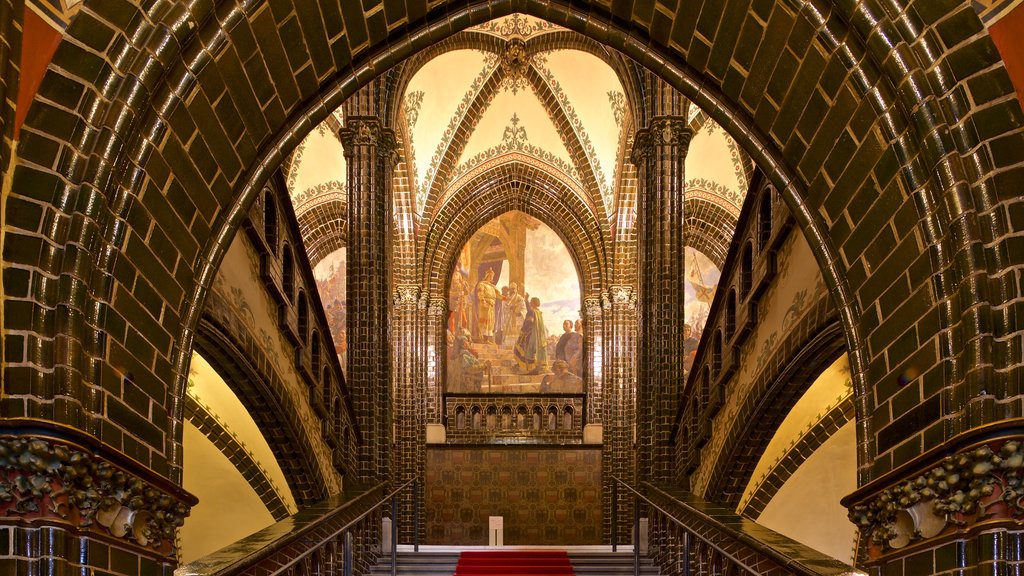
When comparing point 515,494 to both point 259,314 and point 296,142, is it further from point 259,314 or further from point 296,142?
point 296,142

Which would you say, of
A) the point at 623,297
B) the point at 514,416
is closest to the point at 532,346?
the point at 514,416

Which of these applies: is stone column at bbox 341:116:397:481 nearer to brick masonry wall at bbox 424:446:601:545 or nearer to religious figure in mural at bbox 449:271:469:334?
brick masonry wall at bbox 424:446:601:545

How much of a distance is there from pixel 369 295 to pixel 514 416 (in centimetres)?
951

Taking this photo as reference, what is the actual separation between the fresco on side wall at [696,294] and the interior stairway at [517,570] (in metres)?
13.8

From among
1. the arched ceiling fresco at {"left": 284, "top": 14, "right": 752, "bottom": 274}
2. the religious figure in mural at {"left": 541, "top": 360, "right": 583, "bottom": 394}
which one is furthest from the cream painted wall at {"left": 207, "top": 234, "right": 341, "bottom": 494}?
the religious figure in mural at {"left": 541, "top": 360, "right": 583, "bottom": 394}

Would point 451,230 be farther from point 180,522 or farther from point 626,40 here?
point 180,522

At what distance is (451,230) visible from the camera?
69.2ft

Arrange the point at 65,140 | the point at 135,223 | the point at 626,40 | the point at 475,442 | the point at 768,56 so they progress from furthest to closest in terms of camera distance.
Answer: the point at 475,442 → the point at 626,40 → the point at 768,56 → the point at 135,223 → the point at 65,140

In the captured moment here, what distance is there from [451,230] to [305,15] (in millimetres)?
16053

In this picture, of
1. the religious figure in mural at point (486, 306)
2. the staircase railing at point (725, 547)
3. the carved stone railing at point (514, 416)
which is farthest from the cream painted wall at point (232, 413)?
the religious figure in mural at point (486, 306)

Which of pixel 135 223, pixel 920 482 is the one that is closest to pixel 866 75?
pixel 920 482

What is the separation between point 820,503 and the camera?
13.9 meters

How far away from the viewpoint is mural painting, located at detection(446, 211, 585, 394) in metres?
21.8

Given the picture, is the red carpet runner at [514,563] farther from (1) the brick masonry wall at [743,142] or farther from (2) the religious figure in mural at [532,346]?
(2) the religious figure in mural at [532,346]
